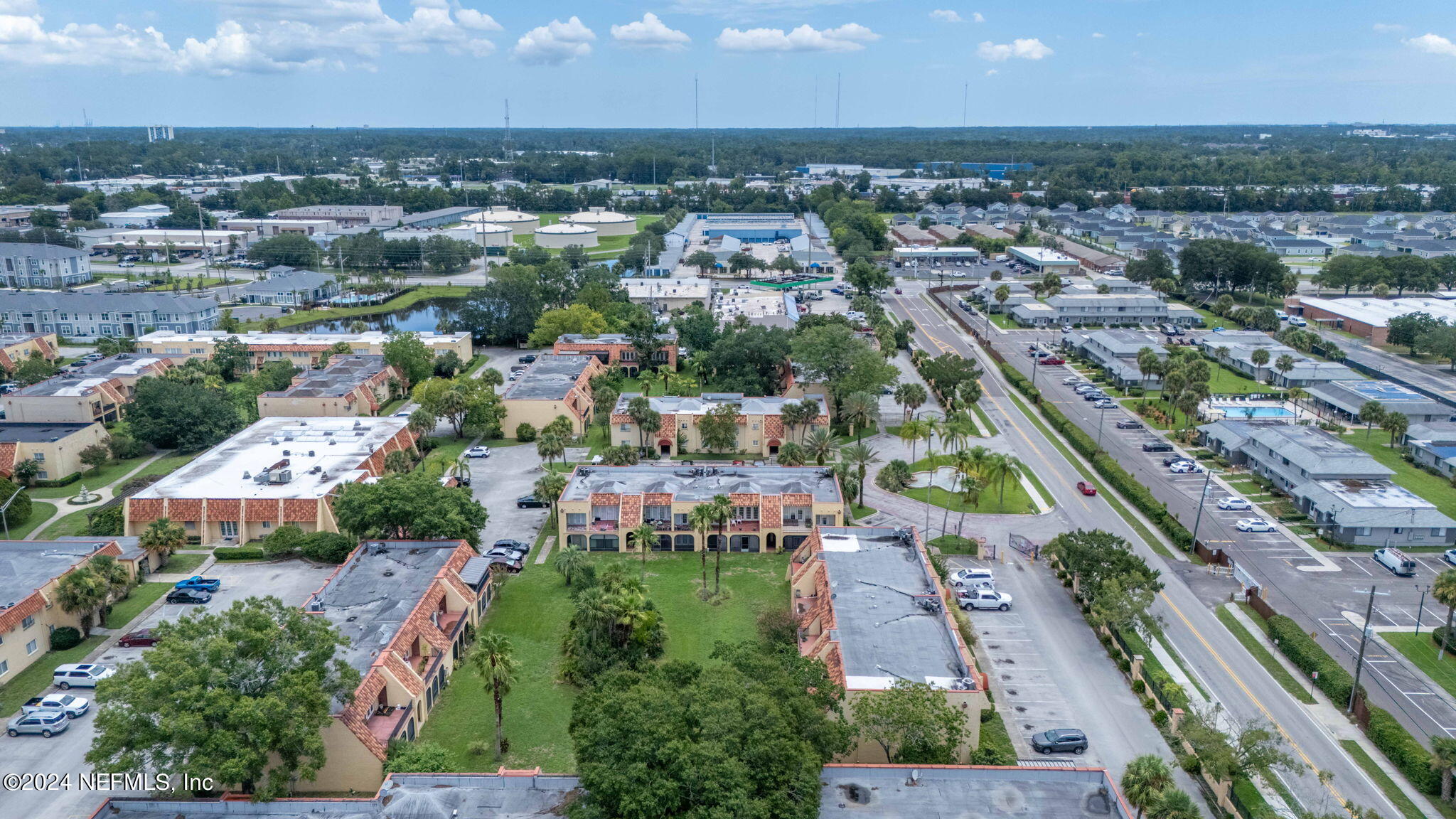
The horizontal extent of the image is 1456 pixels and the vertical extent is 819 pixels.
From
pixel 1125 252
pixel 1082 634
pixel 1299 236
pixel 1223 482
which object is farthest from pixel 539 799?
pixel 1299 236

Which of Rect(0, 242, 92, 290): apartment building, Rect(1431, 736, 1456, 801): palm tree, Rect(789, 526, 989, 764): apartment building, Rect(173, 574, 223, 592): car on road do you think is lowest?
Rect(173, 574, 223, 592): car on road

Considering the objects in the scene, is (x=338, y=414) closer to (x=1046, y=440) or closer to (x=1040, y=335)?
(x=1046, y=440)

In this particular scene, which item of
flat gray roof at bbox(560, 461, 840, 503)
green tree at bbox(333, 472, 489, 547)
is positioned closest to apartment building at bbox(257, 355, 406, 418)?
green tree at bbox(333, 472, 489, 547)

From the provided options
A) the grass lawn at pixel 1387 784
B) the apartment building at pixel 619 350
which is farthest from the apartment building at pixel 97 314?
the grass lawn at pixel 1387 784

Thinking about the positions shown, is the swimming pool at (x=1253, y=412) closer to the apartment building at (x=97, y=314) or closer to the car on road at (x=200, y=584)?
the car on road at (x=200, y=584)

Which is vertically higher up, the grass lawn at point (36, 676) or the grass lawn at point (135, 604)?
the grass lawn at point (135, 604)

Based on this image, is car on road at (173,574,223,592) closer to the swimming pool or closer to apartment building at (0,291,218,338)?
apartment building at (0,291,218,338)
